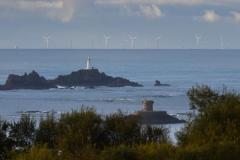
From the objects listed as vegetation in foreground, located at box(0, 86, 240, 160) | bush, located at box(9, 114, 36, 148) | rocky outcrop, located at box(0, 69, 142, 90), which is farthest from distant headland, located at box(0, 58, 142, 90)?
bush, located at box(9, 114, 36, 148)

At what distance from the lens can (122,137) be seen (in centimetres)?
3706

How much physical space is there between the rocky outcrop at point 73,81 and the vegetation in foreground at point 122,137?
331 feet

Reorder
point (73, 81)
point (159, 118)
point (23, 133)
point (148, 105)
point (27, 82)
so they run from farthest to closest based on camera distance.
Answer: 1. point (73, 81)
2. point (27, 82)
3. point (148, 105)
4. point (159, 118)
5. point (23, 133)

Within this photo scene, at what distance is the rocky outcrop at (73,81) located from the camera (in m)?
140

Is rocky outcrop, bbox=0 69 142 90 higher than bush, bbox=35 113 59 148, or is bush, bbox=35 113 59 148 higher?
rocky outcrop, bbox=0 69 142 90

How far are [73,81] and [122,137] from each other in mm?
110655

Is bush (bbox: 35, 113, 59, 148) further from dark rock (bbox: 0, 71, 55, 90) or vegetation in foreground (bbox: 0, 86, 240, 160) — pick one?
dark rock (bbox: 0, 71, 55, 90)

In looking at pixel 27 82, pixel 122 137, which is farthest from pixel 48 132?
pixel 27 82

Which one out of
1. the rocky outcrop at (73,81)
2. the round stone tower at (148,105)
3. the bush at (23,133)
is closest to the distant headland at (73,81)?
the rocky outcrop at (73,81)

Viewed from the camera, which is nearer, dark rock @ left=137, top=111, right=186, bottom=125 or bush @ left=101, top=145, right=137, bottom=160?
bush @ left=101, top=145, right=137, bottom=160

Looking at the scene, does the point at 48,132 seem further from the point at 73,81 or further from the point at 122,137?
the point at 73,81

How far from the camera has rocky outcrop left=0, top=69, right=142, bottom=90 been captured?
140 metres

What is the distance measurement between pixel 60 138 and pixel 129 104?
7197 cm

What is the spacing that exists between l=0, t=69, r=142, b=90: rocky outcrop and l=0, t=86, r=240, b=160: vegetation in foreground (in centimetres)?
10083
